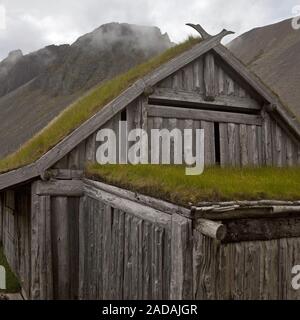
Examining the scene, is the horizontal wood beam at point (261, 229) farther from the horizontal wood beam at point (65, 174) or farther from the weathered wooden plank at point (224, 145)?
the weathered wooden plank at point (224, 145)

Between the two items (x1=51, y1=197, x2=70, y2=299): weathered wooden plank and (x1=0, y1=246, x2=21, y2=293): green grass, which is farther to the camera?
(x1=0, y1=246, x2=21, y2=293): green grass

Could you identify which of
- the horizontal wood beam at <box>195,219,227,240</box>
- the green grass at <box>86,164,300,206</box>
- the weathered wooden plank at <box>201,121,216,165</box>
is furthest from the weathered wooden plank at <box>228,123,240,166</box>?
the horizontal wood beam at <box>195,219,227,240</box>

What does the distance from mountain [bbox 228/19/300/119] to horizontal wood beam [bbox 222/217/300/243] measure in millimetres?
40206

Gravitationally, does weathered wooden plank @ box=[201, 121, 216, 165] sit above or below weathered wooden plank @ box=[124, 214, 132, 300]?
above

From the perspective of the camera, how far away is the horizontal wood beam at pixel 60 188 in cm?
733

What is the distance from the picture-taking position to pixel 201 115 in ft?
29.2

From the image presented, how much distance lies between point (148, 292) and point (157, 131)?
12.5 feet

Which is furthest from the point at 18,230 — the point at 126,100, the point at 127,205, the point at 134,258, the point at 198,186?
the point at 198,186

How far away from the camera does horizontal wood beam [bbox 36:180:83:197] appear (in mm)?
7328

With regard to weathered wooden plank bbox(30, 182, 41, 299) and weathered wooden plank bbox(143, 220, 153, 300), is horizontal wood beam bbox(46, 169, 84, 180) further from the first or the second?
weathered wooden plank bbox(143, 220, 153, 300)

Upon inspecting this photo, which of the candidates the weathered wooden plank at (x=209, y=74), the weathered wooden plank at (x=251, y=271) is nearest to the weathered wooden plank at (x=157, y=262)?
the weathered wooden plank at (x=251, y=271)

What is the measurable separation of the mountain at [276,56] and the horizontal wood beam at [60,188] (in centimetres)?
3884

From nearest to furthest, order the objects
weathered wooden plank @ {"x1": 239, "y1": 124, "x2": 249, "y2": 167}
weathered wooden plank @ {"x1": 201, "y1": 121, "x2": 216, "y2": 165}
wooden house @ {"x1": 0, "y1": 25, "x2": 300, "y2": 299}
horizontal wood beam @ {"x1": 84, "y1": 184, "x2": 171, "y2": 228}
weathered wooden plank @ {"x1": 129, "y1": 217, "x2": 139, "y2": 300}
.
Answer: wooden house @ {"x1": 0, "y1": 25, "x2": 300, "y2": 299}, horizontal wood beam @ {"x1": 84, "y1": 184, "x2": 171, "y2": 228}, weathered wooden plank @ {"x1": 129, "y1": 217, "x2": 139, "y2": 300}, weathered wooden plank @ {"x1": 201, "y1": 121, "x2": 216, "y2": 165}, weathered wooden plank @ {"x1": 239, "y1": 124, "x2": 249, "y2": 167}

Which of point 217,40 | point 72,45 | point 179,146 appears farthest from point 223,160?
point 72,45
